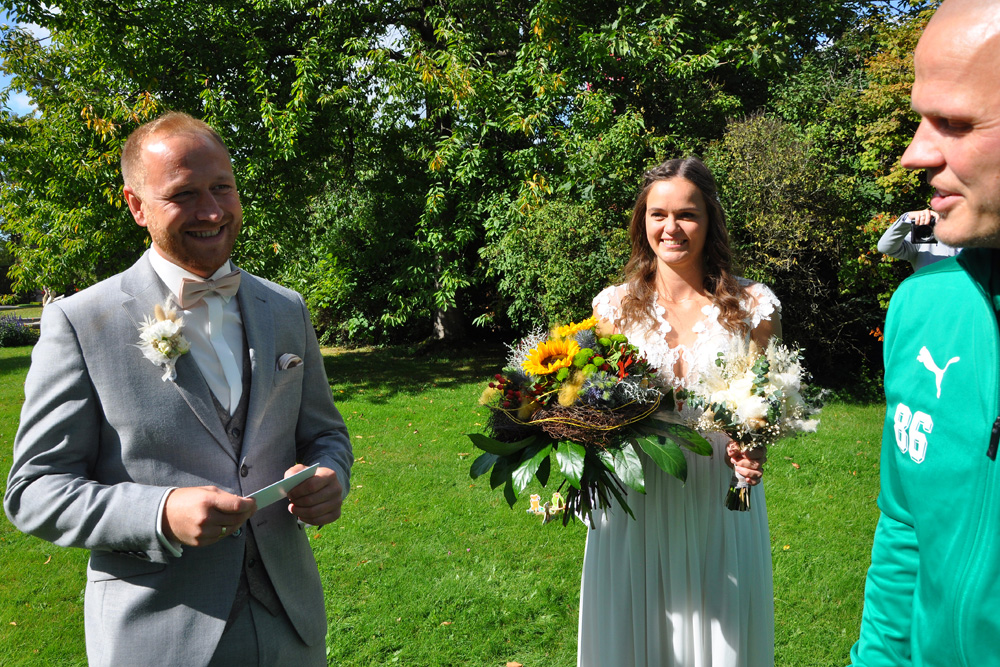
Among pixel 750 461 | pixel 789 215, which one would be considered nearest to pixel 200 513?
pixel 750 461

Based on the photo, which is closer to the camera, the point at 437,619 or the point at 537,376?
the point at 537,376

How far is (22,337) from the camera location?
23.5 m

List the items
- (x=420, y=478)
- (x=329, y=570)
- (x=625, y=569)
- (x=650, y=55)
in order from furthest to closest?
(x=650, y=55) → (x=420, y=478) → (x=329, y=570) → (x=625, y=569)

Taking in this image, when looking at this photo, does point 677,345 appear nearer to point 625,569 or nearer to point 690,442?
point 690,442

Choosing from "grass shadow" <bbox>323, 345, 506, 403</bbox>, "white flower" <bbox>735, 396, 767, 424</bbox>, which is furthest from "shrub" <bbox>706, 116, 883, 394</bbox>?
"white flower" <bbox>735, 396, 767, 424</bbox>

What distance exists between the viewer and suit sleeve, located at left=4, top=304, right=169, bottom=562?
185cm

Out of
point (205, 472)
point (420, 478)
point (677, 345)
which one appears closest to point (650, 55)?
point (420, 478)

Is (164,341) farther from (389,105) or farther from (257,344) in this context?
(389,105)

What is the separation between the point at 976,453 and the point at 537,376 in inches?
72.0

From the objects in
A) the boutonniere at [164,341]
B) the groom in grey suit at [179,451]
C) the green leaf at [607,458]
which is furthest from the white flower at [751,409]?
the boutonniere at [164,341]

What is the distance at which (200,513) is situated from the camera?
5.96 feet

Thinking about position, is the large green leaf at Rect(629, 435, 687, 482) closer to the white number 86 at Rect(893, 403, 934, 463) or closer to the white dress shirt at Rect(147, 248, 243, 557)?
the white number 86 at Rect(893, 403, 934, 463)

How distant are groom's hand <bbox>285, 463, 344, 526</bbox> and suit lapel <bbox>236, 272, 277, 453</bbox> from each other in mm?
236

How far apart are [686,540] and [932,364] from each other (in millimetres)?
1961
